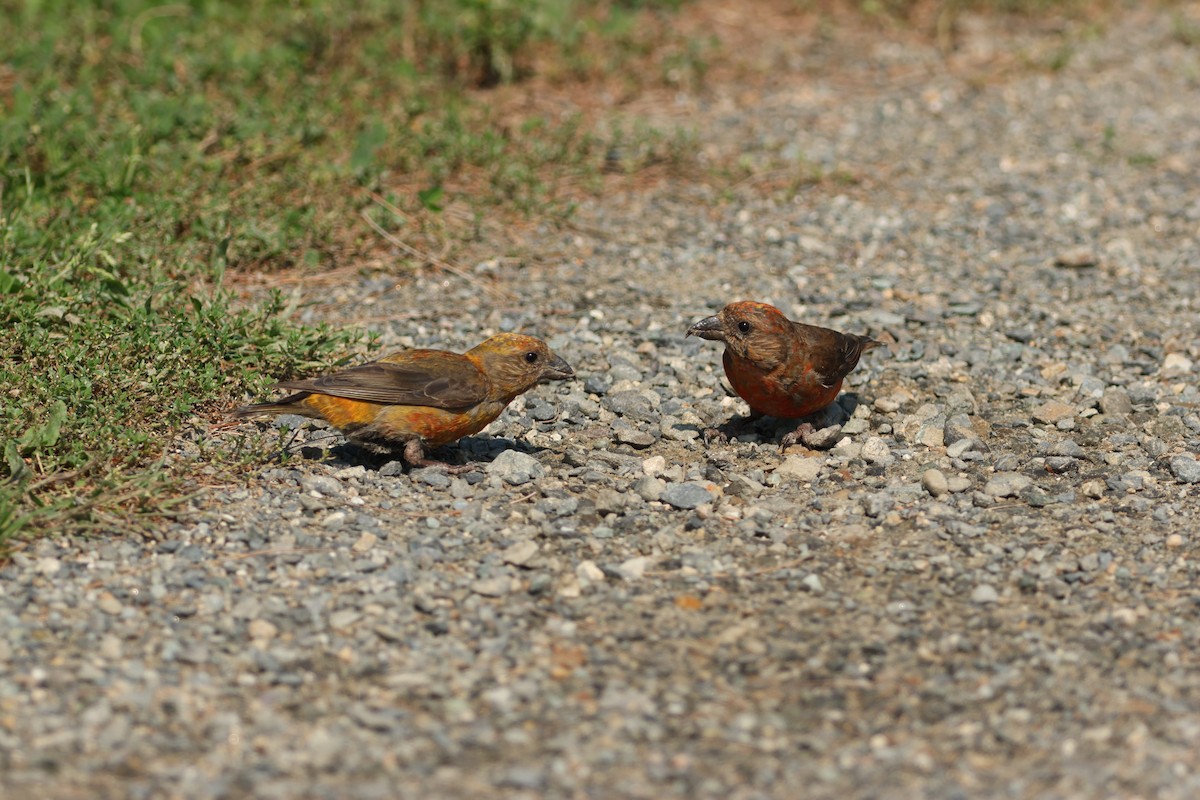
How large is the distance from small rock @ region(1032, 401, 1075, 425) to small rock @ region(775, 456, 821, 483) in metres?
1.27

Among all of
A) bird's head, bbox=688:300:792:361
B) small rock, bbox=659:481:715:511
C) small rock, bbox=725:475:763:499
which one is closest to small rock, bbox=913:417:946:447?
bird's head, bbox=688:300:792:361

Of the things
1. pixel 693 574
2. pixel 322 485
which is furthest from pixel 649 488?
pixel 322 485

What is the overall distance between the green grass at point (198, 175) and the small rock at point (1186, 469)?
4.11 meters

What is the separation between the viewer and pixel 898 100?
455 inches

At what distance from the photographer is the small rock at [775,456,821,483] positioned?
20.7ft

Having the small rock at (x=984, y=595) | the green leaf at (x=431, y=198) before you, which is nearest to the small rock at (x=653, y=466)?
the small rock at (x=984, y=595)

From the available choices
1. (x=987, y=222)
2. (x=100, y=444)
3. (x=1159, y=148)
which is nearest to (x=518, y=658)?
(x=100, y=444)

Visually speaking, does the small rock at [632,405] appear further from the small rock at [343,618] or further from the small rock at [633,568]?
the small rock at [343,618]

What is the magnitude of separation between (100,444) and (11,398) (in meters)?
0.63

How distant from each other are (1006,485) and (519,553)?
7.40ft

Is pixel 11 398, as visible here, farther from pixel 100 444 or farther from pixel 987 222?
pixel 987 222

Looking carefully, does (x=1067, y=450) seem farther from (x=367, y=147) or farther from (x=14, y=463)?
(x=367, y=147)

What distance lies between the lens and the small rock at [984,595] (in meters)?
5.13

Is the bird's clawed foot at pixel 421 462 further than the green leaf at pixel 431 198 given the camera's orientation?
No
